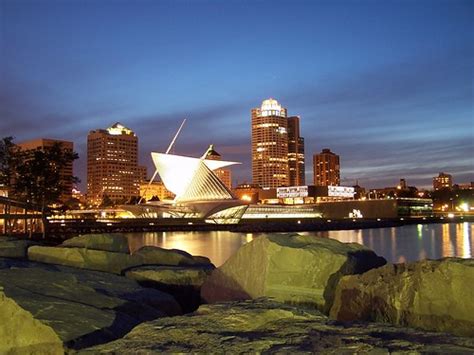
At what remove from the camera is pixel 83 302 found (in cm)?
653

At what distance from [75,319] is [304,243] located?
4.25 m

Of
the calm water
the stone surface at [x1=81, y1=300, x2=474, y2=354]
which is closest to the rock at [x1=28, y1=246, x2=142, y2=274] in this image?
the stone surface at [x1=81, y1=300, x2=474, y2=354]

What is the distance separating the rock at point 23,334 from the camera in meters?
5.16

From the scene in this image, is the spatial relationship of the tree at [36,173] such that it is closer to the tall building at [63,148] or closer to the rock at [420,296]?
the tall building at [63,148]

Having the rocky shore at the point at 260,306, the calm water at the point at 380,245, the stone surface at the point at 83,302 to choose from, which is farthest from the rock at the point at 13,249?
the calm water at the point at 380,245

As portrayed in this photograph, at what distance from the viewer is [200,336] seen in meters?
4.32

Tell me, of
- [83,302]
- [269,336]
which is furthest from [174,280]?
[269,336]

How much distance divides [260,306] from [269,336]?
2.77ft

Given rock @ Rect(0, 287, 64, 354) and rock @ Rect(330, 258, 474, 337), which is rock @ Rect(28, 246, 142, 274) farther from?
rock @ Rect(330, 258, 474, 337)

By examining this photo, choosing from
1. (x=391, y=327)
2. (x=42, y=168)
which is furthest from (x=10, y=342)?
(x=42, y=168)

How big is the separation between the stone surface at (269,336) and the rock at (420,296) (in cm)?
181

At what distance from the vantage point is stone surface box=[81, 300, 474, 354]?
154 inches

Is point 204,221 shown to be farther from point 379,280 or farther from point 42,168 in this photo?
point 379,280

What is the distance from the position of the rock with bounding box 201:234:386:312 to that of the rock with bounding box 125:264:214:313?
1583mm
